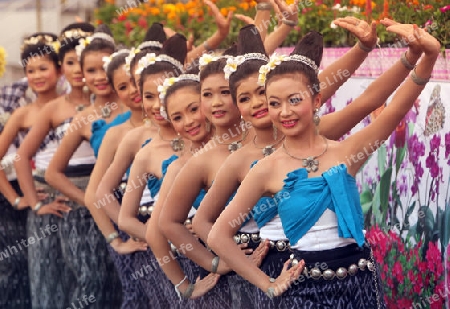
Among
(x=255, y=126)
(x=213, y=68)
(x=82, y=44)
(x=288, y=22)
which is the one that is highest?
(x=213, y=68)

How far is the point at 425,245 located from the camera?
207 inches

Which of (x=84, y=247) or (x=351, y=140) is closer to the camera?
(x=351, y=140)

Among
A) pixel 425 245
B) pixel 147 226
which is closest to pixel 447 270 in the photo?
pixel 425 245

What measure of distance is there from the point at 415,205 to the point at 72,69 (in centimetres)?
285

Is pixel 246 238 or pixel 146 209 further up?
pixel 246 238

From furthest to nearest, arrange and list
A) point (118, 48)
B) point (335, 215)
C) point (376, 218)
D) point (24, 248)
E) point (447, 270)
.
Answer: point (24, 248), point (118, 48), point (376, 218), point (447, 270), point (335, 215)

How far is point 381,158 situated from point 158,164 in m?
1.25

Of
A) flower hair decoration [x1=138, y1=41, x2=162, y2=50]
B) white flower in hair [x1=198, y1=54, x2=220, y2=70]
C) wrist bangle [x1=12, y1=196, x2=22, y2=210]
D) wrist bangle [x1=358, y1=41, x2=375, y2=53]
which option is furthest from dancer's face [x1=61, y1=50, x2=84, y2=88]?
wrist bangle [x1=358, y1=41, x2=375, y2=53]

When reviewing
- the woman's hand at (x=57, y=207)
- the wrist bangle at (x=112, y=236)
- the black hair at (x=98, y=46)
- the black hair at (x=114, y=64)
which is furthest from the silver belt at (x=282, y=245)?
the woman's hand at (x=57, y=207)

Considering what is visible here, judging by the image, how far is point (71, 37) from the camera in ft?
24.2

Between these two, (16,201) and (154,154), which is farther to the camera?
(16,201)

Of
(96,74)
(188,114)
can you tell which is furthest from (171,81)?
(96,74)

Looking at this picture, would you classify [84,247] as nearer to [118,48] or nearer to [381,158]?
[118,48]

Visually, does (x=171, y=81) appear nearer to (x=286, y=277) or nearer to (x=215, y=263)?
(x=215, y=263)
